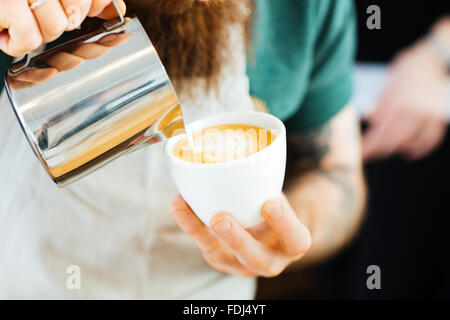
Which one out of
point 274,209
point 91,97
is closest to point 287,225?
point 274,209

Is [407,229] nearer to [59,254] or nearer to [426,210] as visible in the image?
[426,210]

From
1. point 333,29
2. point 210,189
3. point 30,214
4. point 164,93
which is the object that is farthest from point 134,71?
point 333,29

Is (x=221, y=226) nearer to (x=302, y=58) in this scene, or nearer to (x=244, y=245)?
(x=244, y=245)

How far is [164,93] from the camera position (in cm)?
45

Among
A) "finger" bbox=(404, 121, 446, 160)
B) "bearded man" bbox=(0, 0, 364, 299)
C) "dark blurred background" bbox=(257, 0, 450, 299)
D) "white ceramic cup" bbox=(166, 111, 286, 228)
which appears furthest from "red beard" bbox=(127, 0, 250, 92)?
"finger" bbox=(404, 121, 446, 160)

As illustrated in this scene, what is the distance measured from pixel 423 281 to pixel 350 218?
17.7 inches

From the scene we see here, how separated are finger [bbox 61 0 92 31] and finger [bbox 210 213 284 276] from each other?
24cm

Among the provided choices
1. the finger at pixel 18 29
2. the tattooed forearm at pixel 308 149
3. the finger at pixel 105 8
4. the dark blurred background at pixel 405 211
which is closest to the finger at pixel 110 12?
the finger at pixel 105 8

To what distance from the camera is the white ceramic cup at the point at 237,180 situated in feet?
1.51

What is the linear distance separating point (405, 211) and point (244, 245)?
35.3 inches

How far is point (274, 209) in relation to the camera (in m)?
0.52

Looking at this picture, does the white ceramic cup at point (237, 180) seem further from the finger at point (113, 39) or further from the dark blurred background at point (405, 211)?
the dark blurred background at point (405, 211)

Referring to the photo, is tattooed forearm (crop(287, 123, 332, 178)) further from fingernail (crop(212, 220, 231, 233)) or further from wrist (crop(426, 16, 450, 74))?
wrist (crop(426, 16, 450, 74))

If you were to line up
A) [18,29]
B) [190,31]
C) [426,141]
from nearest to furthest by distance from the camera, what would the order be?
[18,29], [190,31], [426,141]
